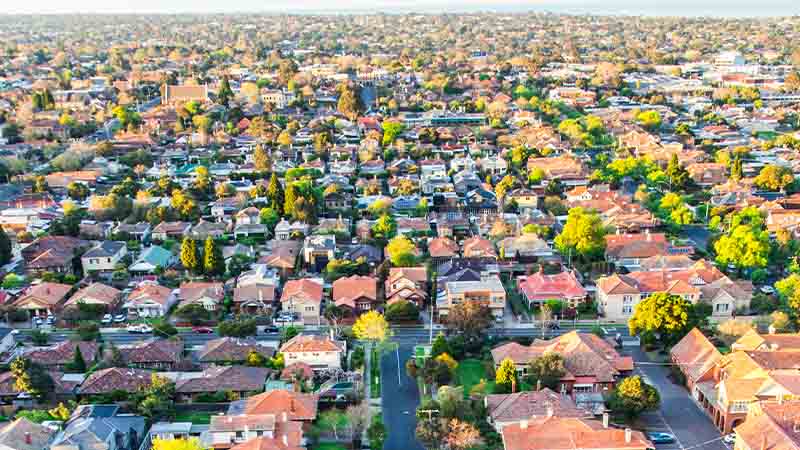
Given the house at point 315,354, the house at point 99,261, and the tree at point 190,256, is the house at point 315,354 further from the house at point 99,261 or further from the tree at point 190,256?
the house at point 99,261

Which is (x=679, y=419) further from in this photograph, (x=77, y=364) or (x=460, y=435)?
(x=77, y=364)

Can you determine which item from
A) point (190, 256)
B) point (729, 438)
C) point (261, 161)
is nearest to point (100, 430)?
point (190, 256)

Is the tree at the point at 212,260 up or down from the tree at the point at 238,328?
up

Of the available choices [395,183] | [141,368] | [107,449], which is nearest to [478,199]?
[395,183]

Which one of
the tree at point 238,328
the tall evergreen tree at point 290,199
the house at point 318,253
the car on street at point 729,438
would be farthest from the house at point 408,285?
the car on street at point 729,438

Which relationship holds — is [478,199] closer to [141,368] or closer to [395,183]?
[395,183]
